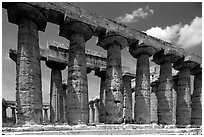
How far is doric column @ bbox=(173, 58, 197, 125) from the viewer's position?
22719 mm

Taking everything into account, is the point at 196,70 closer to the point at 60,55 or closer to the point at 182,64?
the point at 182,64

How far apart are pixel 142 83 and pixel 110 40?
15.0 feet

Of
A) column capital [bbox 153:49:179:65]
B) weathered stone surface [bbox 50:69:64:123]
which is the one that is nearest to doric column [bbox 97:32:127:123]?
column capital [bbox 153:49:179:65]

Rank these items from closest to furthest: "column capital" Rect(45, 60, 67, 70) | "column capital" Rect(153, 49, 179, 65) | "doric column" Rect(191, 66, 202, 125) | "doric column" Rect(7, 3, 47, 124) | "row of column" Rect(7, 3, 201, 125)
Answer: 1. "doric column" Rect(7, 3, 47, 124)
2. "row of column" Rect(7, 3, 201, 125)
3. "column capital" Rect(153, 49, 179, 65)
4. "column capital" Rect(45, 60, 67, 70)
5. "doric column" Rect(191, 66, 202, 125)

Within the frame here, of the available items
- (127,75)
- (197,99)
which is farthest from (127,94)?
(197,99)

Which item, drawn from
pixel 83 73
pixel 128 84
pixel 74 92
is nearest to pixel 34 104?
pixel 74 92

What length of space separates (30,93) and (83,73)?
3.94 m

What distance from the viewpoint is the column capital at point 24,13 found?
13.7 metres

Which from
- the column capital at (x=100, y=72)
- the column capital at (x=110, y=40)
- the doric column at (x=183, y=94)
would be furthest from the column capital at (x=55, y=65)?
the doric column at (x=183, y=94)

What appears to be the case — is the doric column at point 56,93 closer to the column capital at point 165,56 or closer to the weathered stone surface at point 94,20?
the weathered stone surface at point 94,20

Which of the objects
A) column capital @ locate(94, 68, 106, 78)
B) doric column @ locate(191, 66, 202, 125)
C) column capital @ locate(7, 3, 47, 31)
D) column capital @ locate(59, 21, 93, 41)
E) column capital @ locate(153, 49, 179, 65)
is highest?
column capital @ locate(7, 3, 47, 31)

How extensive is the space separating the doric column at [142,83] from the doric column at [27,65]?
863 cm

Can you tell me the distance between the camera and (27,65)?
542 inches

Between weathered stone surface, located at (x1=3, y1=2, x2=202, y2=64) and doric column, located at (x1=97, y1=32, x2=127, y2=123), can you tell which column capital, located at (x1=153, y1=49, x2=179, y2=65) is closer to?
weathered stone surface, located at (x1=3, y1=2, x2=202, y2=64)
